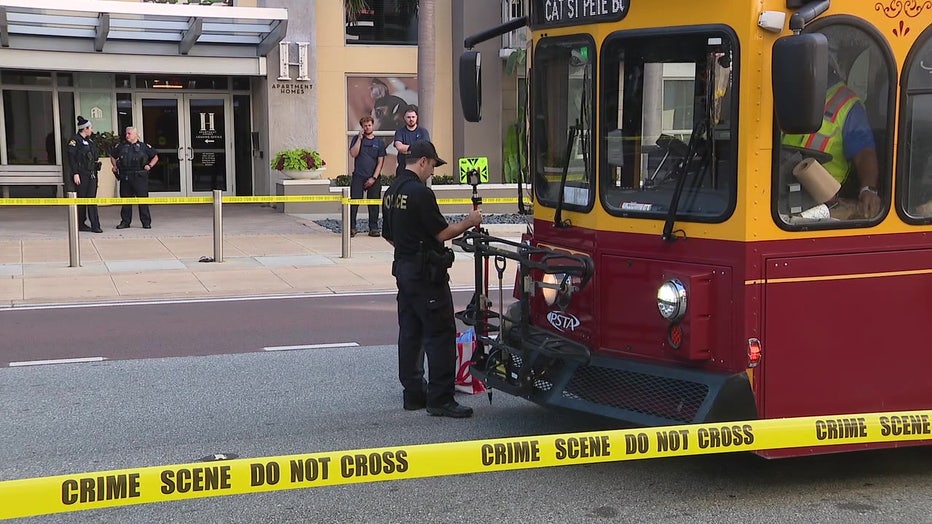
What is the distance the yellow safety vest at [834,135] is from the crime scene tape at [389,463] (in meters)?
1.25

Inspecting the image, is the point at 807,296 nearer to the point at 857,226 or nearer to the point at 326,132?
the point at 857,226

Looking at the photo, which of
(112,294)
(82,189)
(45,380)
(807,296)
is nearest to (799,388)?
(807,296)

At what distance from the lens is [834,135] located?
15.9 ft

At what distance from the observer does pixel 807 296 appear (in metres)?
4.86

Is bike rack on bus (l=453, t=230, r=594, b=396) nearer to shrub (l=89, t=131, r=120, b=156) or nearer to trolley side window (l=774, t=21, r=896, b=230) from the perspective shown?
trolley side window (l=774, t=21, r=896, b=230)

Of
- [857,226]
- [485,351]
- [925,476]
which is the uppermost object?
[857,226]

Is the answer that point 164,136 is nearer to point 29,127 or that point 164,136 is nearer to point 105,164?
point 105,164

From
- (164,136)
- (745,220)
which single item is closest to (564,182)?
(745,220)

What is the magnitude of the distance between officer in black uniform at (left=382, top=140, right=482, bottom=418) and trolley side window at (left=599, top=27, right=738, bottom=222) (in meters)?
1.37

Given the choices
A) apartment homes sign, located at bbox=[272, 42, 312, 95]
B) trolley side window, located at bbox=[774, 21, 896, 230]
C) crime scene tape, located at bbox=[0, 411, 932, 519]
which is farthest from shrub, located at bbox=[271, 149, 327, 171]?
crime scene tape, located at bbox=[0, 411, 932, 519]

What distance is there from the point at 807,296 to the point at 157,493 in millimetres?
3121

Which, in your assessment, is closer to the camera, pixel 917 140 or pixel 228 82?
pixel 917 140

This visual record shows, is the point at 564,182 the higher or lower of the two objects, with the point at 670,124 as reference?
lower

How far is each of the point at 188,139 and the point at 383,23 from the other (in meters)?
5.07
